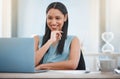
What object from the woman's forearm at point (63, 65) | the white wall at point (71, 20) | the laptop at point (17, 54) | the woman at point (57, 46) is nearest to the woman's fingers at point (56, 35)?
the woman at point (57, 46)

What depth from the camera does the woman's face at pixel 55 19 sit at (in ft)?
9.08

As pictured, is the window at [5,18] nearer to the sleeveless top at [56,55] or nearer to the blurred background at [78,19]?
the blurred background at [78,19]

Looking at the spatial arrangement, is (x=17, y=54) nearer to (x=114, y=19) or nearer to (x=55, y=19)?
(x=55, y=19)

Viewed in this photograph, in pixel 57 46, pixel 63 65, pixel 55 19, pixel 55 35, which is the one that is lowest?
pixel 63 65

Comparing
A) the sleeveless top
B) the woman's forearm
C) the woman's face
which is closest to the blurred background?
the woman's face

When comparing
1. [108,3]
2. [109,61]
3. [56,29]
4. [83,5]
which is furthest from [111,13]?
[109,61]

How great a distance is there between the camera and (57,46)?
2.55 meters

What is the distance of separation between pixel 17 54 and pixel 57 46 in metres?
1.18

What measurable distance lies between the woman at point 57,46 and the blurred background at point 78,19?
0.75 m

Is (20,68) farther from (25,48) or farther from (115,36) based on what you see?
(115,36)

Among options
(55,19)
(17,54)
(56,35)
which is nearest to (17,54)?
(17,54)

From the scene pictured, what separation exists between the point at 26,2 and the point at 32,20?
0.97 feet

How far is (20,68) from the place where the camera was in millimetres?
1409

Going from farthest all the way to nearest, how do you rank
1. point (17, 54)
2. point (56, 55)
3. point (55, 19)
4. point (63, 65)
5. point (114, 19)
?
point (114, 19) < point (55, 19) < point (56, 55) < point (63, 65) < point (17, 54)
